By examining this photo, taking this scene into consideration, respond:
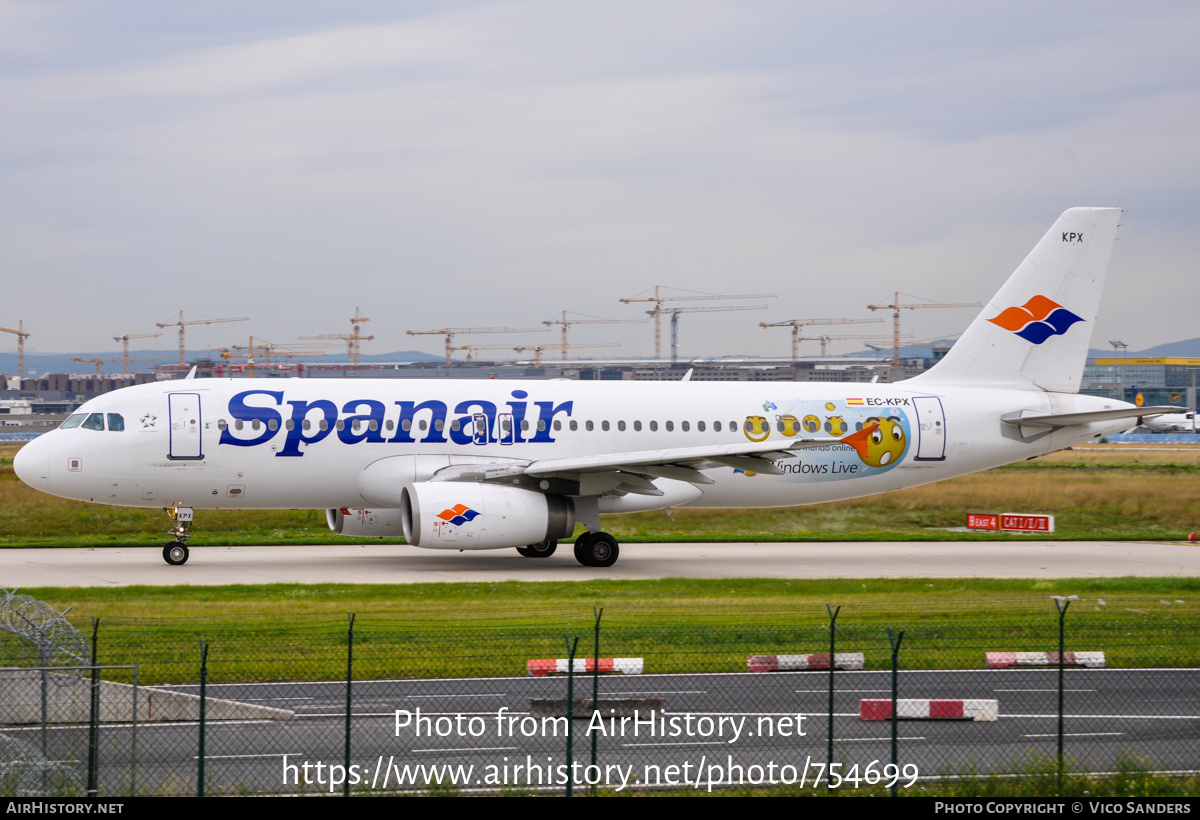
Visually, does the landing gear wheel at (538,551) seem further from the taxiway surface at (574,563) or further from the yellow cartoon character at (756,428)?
the yellow cartoon character at (756,428)

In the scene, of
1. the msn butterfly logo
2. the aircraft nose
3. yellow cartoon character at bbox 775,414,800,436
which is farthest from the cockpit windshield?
the msn butterfly logo

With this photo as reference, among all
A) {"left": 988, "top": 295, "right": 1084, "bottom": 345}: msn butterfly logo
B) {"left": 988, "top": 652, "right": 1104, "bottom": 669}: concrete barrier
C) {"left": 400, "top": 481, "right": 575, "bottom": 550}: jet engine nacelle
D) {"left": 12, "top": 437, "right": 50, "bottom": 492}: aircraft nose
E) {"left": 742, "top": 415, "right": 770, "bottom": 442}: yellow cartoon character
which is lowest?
{"left": 988, "top": 652, "right": 1104, "bottom": 669}: concrete barrier

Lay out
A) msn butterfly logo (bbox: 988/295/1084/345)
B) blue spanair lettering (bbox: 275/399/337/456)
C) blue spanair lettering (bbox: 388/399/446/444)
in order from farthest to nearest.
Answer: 1. msn butterfly logo (bbox: 988/295/1084/345)
2. blue spanair lettering (bbox: 388/399/446/444)
3. blue spanair lettering (bbox: 275/399/337/456)

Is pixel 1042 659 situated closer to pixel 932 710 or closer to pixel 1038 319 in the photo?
pixel 932 710

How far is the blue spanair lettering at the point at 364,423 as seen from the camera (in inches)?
1188

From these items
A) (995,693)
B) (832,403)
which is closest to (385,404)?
(832,403)

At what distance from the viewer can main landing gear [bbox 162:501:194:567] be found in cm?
2994

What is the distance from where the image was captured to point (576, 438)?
105 feet

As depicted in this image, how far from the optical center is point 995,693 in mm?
17062

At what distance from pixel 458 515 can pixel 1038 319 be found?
1764 cm

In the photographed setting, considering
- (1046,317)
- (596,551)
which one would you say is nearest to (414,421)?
(596,551)

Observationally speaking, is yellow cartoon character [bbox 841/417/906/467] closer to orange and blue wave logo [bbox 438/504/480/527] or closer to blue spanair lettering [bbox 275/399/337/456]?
orange and blue wave logo [bbox 438/504/480/527]

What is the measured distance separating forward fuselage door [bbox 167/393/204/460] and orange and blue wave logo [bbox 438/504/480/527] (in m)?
6.30

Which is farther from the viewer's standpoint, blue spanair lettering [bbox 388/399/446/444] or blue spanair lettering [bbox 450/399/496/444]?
blue spanair lettering [bbox 450/399/496/444]
